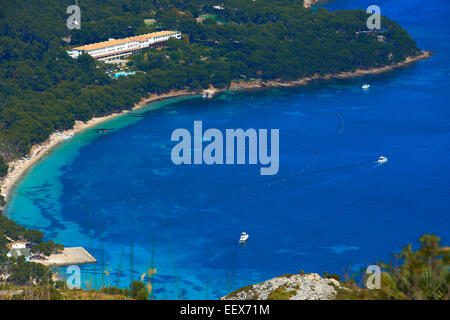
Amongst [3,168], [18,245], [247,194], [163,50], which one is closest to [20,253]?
[18,245]

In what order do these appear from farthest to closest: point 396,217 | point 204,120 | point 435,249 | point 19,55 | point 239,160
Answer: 1. point 19,55
2. point 204,120
3. point 239,160
4. point 396,217
5. point 435,249

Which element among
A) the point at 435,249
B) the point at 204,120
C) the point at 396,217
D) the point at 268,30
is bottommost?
the point at 435,249

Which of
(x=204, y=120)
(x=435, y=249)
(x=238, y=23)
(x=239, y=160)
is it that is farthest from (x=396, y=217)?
(x=238, y=23)

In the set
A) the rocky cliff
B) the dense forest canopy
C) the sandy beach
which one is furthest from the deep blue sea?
the rocky cliff

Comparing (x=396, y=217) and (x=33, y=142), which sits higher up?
(x=33, y=142)

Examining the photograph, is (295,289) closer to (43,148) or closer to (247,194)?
(247,194)

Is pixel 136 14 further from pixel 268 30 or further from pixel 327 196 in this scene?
pixel 327 196
